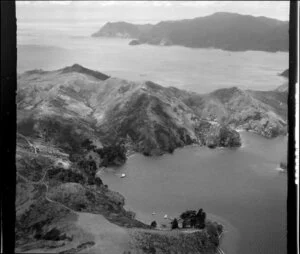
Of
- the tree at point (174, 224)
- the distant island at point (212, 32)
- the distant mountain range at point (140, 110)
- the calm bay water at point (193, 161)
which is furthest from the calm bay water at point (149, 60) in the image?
the tree at point (174, 224)

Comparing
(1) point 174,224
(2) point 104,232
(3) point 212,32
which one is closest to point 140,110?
(3) point 212,32

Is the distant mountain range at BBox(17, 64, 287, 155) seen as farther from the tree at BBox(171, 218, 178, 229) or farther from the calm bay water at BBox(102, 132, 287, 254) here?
the tree at BBox(171, 218, 178, 229)

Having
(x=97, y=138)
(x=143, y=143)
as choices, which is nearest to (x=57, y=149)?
(x=97, y=138)

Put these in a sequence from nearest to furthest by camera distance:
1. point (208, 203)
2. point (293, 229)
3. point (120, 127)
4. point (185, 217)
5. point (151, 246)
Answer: point (293, 229) → point (151, 246) → point (185, 217) → point (208, 203) → point (120, 127)

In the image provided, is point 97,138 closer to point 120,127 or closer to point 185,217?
point 120,127

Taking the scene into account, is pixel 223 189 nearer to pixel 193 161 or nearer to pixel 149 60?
pixel 193 161

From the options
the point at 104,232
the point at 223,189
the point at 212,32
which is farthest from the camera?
the point at 223,189
